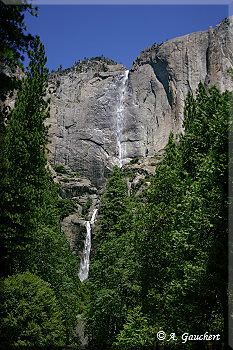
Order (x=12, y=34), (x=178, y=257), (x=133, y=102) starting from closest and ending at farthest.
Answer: (x=12, y=34), (x=178, y=257), (x=133, y=102)

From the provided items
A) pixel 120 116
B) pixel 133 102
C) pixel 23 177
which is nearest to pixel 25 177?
pixel 23 177

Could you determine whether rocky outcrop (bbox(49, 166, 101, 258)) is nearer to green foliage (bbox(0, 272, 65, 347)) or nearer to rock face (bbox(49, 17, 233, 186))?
rock face (bbox(49, 17, 233, 186))

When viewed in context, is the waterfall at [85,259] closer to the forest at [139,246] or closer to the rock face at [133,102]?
the rock face at [133,102]

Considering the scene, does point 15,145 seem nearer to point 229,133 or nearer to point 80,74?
point 229,133

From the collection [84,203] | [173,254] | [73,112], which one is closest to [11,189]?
[173,254]

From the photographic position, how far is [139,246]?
15.0 m

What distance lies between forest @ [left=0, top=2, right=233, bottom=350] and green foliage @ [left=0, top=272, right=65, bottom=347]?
3 centimetres

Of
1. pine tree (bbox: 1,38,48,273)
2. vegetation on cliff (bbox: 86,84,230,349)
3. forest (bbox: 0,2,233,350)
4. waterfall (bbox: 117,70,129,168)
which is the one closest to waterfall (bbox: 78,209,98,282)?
vegetation on cliff (bbox: 86,84,230,349)

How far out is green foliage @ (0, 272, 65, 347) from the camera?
33.3 ft

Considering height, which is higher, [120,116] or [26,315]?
[120,116]

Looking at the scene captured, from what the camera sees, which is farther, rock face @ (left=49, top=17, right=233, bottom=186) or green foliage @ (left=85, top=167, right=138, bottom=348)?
rock face @ (left=49, top=17, right=233, bottom=186)

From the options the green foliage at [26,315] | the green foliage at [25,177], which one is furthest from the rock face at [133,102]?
the green foliage at [26,315]

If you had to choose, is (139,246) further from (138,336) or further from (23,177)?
(23,177)

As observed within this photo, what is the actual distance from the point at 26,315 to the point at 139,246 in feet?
20.9
